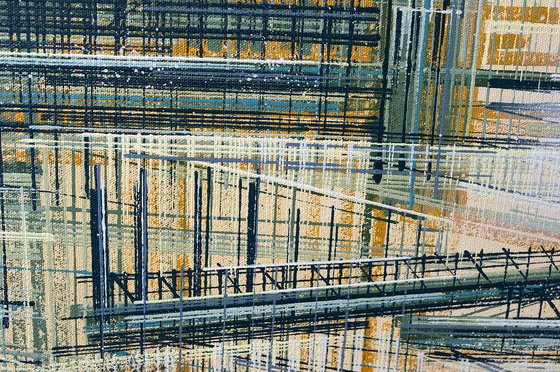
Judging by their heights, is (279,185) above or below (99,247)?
above

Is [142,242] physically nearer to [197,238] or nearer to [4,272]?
[197,238]

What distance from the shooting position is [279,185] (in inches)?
29.4

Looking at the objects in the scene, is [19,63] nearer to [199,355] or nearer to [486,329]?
[199,355]

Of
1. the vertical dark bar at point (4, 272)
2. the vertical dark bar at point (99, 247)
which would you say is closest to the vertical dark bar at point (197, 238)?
the vertical dark bar at point (99, 247)

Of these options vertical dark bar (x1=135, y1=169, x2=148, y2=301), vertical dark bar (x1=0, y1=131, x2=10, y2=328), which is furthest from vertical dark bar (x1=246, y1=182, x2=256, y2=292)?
vertical dark bar (x1=0, y1=131, x2=10, y2=328)

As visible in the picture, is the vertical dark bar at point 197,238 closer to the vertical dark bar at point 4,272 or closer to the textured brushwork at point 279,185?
the textured brushwork at point 279,185

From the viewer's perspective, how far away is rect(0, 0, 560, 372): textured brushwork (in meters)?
0.72

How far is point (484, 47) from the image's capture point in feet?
2.39

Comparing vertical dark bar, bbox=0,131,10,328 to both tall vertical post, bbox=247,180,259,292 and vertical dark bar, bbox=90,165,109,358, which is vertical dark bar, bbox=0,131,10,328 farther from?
tall vertical post, bbox=247,180,259,292

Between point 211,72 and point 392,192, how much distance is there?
1.03 feet

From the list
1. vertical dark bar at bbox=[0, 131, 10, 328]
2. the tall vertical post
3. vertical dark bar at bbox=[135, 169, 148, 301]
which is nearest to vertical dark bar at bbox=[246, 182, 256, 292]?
the tall vertical post

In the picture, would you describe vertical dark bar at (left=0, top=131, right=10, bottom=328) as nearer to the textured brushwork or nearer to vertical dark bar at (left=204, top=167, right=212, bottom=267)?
the textured brushwork

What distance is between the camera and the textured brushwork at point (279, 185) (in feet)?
2.36

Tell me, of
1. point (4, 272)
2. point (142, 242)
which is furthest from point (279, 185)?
point (4, 272)
